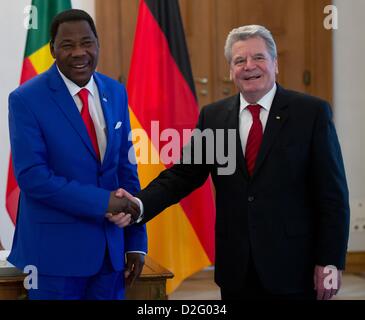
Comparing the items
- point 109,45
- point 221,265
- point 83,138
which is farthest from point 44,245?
point 109,45

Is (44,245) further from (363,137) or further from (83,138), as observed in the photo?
(363,137)

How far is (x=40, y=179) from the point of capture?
1.59 m

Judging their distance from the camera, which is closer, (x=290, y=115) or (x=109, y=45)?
(x=290, y=115)

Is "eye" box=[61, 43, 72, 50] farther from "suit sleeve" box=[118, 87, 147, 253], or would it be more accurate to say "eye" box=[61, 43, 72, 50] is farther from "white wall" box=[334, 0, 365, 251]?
→ "white wall" box=[334, 0, 365, 251]

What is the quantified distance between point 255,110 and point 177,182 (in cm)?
37

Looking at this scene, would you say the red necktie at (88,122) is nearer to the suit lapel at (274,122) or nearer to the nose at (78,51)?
the nose at (78,51)

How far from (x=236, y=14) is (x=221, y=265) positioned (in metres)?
2.82

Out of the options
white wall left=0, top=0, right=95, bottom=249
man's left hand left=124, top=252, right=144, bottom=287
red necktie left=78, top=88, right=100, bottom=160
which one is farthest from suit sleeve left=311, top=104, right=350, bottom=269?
white wall left=0, top=0, right=95, bottom=249

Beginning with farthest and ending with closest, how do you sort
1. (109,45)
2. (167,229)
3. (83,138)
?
(109,45) < (167,229) < (83,138)

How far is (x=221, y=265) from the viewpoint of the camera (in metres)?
1.89

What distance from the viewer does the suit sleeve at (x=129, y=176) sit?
1.77 m

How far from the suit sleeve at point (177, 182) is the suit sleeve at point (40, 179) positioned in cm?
38

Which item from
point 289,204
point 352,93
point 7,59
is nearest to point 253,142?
point 289,204
